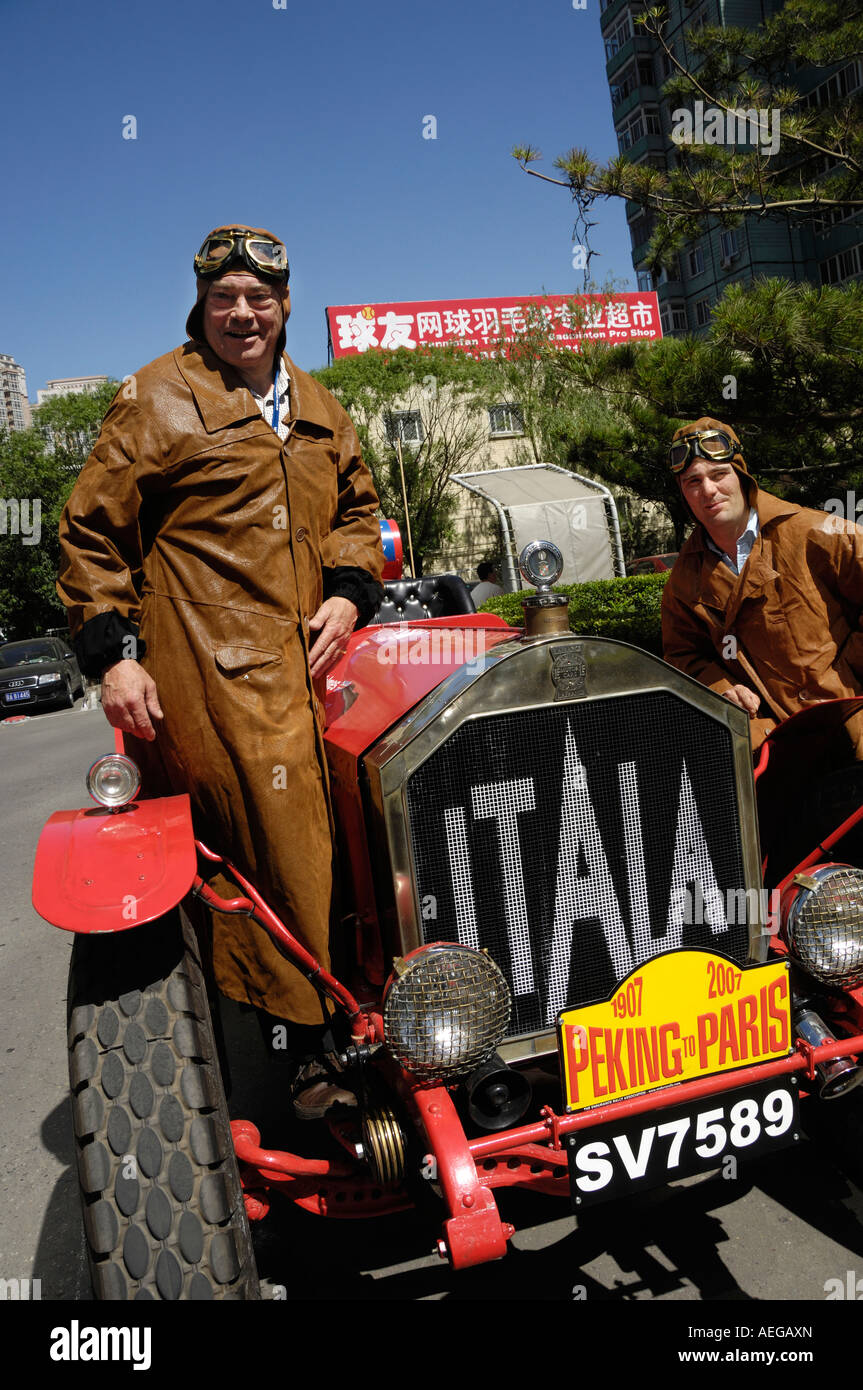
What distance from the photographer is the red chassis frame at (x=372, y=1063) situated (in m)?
1.83

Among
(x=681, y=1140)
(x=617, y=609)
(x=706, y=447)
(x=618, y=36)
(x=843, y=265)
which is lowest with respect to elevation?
(x=681, y=1140)

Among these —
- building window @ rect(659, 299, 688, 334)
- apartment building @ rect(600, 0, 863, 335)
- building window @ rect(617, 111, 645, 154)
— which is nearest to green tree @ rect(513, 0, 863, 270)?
apartment building @ rect(600, 0, 863, 335)

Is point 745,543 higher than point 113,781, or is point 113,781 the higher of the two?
point 745,543

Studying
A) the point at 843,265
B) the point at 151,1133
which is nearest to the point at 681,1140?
the point at 151,1133

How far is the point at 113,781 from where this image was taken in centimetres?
236

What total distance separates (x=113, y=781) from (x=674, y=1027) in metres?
1.38

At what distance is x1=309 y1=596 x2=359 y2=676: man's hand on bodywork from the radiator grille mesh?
56 centimetres

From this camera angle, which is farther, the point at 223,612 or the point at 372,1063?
the point at 223,612

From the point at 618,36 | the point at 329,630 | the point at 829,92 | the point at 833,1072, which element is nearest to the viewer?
the point at 833,1072

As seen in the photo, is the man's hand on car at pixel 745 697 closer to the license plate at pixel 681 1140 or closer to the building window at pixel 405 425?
the license plate at pixel 681 1140

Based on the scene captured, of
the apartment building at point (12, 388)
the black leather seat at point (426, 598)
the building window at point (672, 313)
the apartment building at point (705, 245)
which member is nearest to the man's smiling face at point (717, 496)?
the black leather seat at point (426, 598)

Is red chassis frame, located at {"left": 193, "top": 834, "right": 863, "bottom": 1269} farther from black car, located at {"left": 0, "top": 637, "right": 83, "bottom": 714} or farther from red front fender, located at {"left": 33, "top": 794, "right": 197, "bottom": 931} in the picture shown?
black car, located at {"left": 0, "top": 637, "right": 83, "bottom": 714}

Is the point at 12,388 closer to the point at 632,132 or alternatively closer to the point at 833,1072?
the point at 632,132
